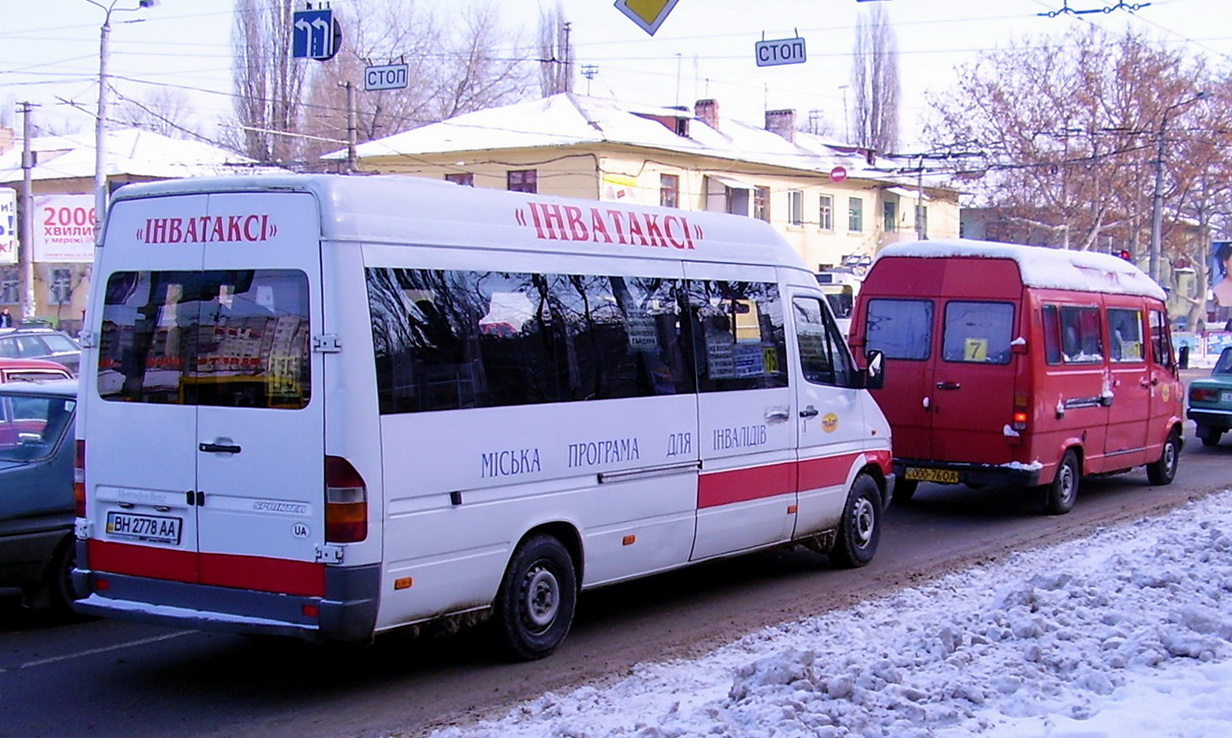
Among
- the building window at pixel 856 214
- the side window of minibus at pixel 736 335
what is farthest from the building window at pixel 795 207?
the side window of minibus at pixel 736 335

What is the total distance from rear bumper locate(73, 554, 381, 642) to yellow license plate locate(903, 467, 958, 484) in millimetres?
8122

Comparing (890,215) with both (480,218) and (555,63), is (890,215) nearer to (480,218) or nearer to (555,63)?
(555,63)

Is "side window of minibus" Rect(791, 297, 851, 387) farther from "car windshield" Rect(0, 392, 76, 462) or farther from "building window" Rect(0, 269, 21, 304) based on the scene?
"building window" Rect(0, 269, 21, 304)

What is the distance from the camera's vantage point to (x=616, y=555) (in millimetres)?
8297

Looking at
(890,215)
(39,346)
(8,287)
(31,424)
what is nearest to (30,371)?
(31,424)

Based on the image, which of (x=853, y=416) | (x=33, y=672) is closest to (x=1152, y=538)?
(x=853, y=416)

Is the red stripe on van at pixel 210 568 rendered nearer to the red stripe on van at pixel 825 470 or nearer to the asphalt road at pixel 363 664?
the asphalt road at pixel 363 664

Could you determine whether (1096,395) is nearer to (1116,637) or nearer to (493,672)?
(1116,637)

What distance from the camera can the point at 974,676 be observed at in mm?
6258

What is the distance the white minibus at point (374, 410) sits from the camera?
6605 millimetres

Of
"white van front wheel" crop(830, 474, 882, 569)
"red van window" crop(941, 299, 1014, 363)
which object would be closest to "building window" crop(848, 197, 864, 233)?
"red van window" crop(941, 299, 1014, 363)

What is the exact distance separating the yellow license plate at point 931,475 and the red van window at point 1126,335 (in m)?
2.82

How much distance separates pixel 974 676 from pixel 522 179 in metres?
40.9

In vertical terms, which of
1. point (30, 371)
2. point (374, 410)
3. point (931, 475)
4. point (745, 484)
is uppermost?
point (374, 410)
